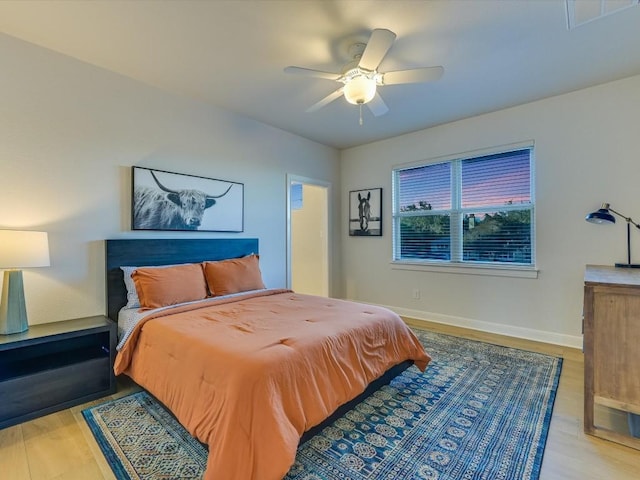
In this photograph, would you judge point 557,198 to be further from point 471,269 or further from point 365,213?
point 365,213

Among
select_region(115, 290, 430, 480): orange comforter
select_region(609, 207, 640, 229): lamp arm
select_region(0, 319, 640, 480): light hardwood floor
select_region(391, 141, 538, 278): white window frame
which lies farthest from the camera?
select_region(391, 141, 538, 278): white window frame

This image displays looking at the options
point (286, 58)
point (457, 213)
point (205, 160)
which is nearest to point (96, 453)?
point (205, 160)

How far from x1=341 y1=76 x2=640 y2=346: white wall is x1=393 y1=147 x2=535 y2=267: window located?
163 millimetres

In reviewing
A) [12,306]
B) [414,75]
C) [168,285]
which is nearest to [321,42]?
[414,75]

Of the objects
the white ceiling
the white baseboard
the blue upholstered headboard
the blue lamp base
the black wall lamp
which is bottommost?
the white baseboard

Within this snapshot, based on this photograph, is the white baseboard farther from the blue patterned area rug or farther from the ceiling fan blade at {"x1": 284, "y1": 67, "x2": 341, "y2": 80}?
the ceiling fan blade at {"x1": 284, "y1": 67, "x2": 341, "y2": 80}

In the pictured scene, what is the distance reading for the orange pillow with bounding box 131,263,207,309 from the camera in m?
2.54

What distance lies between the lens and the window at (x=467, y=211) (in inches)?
140

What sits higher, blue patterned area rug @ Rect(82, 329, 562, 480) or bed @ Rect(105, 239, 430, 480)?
bed @ Rect(105, 239, 430, 480)

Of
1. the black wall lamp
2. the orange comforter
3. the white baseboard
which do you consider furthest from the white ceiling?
the white baseboard

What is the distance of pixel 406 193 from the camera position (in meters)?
4.51

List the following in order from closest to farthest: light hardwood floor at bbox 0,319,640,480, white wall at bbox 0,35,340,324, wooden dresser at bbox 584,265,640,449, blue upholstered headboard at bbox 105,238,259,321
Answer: light hardwood floor at bbox 0,319,640,480, wooden dresser at bbox 584,265,640,449, white wall at bbox 0,35,340,324, blue upholstered headboard at bbox 105,238,259,321

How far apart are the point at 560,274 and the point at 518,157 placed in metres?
1.37

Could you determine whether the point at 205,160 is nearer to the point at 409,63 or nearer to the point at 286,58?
the point at 286,58
